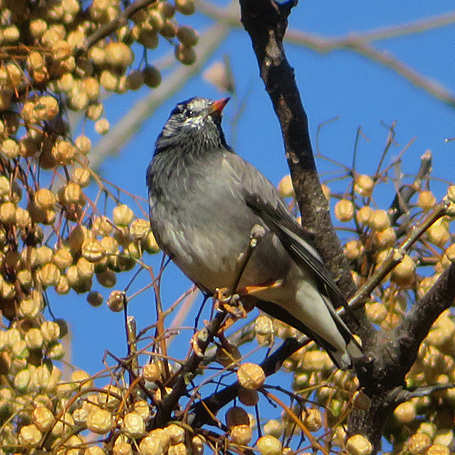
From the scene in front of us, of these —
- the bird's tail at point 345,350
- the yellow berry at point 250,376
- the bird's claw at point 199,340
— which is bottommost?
the yellow berry at point 250,376

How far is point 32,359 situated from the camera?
267 centimetres

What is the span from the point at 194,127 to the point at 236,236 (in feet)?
2.68

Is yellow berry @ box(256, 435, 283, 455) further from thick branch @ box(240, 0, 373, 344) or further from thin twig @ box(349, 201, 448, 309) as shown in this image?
thick branch @ box(240, 0, 373, 344)

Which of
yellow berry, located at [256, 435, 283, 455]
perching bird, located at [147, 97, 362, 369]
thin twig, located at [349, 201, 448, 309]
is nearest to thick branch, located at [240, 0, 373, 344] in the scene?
perching bird, located at [147, 97, 362, 369]

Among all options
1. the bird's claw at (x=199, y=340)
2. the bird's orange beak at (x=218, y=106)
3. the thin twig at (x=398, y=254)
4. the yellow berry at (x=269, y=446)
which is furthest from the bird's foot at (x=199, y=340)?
the bird's orange beak at (x=218, y=106)

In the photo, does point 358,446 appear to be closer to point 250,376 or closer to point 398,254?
point 250,376

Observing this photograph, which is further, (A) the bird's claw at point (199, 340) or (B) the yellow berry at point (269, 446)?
(A) the bird's claw at point (199, 340)

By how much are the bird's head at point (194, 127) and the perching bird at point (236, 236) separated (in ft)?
0.06

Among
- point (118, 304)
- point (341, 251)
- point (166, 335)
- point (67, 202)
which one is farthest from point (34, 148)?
point (341, 251)

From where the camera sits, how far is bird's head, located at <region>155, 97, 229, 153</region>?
12.9 ft

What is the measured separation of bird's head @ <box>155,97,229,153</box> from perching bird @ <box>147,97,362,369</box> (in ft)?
0.06

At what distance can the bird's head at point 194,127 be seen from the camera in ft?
12.9

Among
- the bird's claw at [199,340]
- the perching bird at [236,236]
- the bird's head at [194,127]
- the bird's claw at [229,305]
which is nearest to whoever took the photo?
the bird's claw at [199,340]

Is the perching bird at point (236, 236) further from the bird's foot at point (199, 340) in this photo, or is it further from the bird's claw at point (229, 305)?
the bird's foot at point (199, 340)
